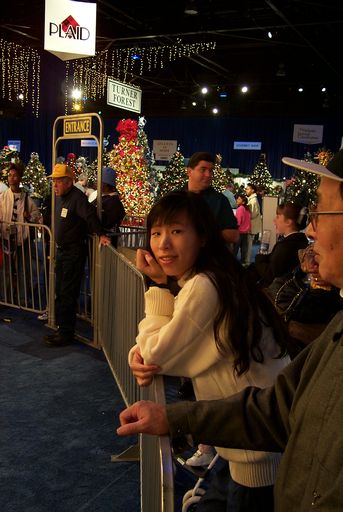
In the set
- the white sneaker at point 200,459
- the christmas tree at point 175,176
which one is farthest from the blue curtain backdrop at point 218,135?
the white sneaker at point 200,459

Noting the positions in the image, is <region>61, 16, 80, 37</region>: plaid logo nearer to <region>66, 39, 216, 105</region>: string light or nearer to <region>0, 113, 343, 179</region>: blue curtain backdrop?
<region>66, 39, 216, 105</region>: string light

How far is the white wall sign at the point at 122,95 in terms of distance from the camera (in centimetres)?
1025

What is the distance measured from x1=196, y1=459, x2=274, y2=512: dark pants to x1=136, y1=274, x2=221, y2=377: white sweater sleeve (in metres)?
0.39

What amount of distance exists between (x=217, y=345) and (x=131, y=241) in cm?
662

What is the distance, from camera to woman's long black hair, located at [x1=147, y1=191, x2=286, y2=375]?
170 cm

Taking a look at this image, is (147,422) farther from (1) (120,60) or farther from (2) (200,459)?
(1) (120,60)

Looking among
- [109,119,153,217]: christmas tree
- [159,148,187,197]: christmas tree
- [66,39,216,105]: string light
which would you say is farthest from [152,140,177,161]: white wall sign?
[109,119,153,217]: christmas tree

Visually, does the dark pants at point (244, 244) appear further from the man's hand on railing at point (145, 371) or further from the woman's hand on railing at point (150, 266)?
the man's hand on railing at point (145, 371)

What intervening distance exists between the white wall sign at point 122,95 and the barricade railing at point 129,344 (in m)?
5.76

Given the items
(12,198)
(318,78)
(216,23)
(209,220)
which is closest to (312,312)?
(209,220)

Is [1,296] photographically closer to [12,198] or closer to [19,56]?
[12,198]

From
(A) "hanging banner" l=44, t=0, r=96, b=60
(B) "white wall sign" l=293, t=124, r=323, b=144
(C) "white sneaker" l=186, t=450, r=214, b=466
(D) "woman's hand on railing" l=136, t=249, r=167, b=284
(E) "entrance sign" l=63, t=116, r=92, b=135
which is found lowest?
(C) "white sneaker" l=186, t=450, r=214, b=466

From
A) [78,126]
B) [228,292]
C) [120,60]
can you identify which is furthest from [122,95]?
[228,292]

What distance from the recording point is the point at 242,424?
4.54 feet
